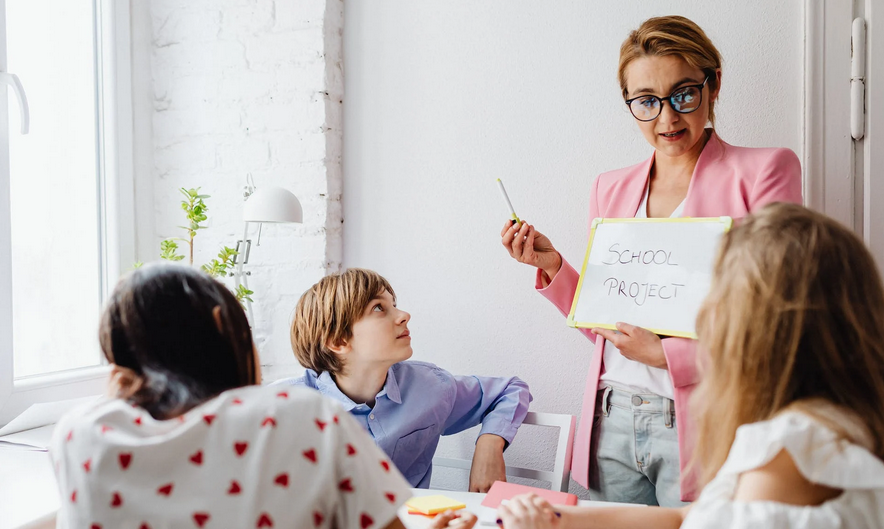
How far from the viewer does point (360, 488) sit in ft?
2.45

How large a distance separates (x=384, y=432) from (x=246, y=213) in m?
0.70

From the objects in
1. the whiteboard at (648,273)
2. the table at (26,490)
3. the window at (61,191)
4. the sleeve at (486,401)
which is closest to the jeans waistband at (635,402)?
the whiteboard at (648,273)

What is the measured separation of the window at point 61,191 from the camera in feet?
5.88

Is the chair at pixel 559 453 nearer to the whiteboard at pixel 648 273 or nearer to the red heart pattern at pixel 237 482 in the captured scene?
the whiteboard at pixel 648 273

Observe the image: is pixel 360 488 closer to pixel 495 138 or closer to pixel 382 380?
pixel 382 380

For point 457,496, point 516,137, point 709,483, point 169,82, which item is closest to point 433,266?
point 516,137

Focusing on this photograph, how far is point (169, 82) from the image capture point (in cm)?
220

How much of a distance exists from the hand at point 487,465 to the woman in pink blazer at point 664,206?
0.17m

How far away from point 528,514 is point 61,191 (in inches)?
67.3

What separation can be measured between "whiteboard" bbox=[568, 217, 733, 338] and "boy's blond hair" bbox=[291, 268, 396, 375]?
1.59ft

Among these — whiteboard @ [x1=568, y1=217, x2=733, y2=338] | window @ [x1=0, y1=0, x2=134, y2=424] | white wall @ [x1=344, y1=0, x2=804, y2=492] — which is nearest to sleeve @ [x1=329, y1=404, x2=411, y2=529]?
whiteboard @ [x1=568, y1=217, x2=733, y2=338]

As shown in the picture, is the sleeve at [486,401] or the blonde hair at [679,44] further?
the sleeve at [486,401]

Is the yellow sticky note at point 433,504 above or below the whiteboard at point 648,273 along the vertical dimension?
below

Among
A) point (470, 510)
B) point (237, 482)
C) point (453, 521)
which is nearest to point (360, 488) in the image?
point (237, 482)
